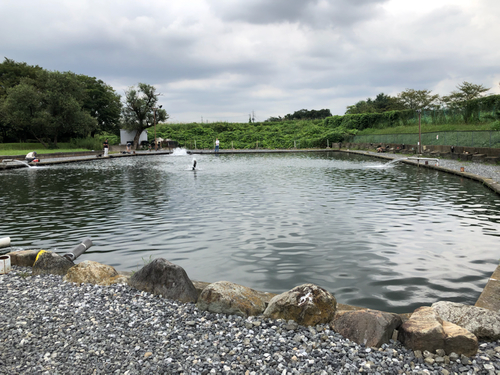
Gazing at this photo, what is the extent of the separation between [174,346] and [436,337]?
2.21m

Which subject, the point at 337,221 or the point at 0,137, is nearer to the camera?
the point at 337,221

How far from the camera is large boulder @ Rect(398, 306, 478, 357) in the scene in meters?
3.11

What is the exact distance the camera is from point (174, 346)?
3363 millimetres

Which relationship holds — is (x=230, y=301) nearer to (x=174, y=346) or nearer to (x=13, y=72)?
(x=174, y=346)

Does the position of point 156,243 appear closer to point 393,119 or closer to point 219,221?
point 219,221

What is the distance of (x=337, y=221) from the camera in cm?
891

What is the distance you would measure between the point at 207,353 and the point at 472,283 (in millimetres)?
3907

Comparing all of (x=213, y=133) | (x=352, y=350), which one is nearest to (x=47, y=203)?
(x=352, y=350)

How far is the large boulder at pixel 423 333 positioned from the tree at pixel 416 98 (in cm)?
6697

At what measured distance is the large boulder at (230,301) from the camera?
396 cm

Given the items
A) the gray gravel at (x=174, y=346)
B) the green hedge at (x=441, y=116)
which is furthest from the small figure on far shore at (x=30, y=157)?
the green hedge at (x=441, y=116)

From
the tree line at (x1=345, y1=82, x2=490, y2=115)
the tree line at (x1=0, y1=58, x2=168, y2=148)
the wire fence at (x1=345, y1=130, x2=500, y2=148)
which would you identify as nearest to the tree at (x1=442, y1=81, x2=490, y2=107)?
the tree line at (x1=345, y1=82, x2=490, y2=115)

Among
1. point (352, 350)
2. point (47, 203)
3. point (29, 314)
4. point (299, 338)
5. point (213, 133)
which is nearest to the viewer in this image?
point (352, 350)

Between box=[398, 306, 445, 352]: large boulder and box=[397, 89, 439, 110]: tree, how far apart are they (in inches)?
2637
